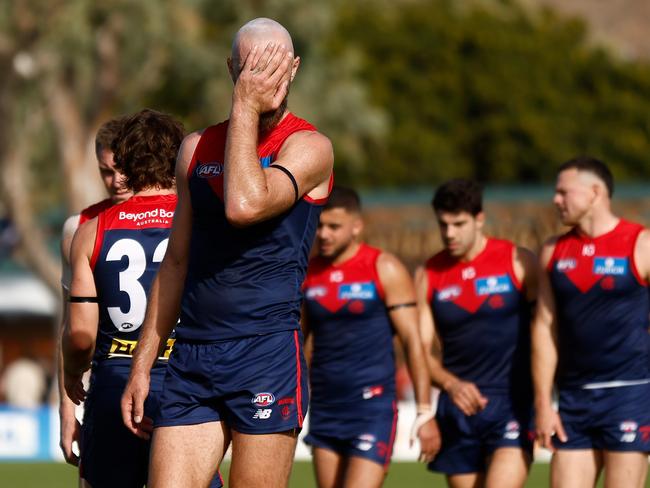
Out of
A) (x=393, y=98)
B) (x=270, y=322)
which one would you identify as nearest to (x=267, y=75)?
(x=270, y=322)

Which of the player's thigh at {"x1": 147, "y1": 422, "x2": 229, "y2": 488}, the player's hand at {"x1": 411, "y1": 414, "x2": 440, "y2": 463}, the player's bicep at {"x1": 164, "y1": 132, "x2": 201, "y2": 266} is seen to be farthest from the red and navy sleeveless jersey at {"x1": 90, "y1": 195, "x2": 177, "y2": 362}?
the player's hand at {"x1": 411, "y1": 414, "x2": 440, "y2": 463}

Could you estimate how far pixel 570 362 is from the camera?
329 inches

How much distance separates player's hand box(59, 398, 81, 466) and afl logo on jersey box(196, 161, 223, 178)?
1971 mm

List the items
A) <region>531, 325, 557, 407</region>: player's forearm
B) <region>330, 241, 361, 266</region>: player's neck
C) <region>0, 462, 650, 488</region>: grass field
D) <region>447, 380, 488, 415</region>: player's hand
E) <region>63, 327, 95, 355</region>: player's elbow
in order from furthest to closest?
<region>0, 462, 650, 488</region>: grass field < <region>330, 241, 361, 266</region>: player's neck < <region>447, 380, 488, 415</region>: player's hand < <region>531, 325, 557, 407</region>: player's forearm < <region>63, 327, 95, 355</region>: player's elbow

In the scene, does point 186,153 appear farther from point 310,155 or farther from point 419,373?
point 419,373

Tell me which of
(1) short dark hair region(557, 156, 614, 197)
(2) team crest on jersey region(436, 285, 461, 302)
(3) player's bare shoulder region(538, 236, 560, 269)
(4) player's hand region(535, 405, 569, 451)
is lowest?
(4) player's hand region(535, 405, 569, 451)

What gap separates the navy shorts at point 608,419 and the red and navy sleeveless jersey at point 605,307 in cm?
9

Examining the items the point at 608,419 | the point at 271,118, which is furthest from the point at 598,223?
the point at 271,118

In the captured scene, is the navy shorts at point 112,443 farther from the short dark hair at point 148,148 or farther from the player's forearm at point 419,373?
the player's forearm at point 419,373

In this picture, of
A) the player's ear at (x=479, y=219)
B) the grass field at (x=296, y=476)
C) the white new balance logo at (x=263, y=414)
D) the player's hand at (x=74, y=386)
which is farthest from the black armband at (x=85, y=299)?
the grass field at (x=296, y=476)

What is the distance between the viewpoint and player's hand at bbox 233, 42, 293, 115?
17.5 ft

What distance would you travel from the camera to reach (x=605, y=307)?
8188 millimetres

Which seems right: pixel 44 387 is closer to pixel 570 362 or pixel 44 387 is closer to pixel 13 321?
pixel 13 321

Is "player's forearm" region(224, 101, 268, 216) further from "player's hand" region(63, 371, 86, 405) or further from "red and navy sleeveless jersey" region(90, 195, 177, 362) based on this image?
"player's hand" region(63, 371, 86, 405)
